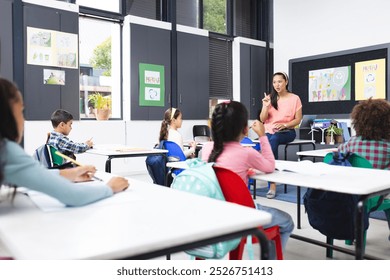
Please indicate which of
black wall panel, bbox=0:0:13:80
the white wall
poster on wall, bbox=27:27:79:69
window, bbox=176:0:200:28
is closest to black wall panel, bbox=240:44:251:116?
the white wall

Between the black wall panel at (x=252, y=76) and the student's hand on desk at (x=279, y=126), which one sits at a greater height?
the black wall panel at (x=252, y=76)

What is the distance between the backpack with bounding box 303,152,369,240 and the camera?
1890mm

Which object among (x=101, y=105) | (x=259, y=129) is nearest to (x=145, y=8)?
(x=101, y=105)

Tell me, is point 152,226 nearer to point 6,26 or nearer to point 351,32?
point 6,26

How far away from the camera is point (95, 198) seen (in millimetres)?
1191

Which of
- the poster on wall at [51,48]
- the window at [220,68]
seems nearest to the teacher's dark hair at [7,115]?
the poster on wall at [51,48]

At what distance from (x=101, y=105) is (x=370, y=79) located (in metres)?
4.48

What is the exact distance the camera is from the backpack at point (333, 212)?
6.20ft

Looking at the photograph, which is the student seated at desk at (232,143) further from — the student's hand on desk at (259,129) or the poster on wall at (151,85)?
the poster on wall at (151,85)

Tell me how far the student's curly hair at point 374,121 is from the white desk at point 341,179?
266mm
